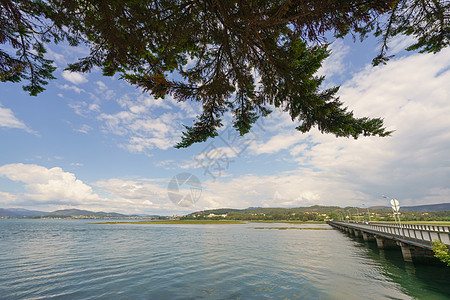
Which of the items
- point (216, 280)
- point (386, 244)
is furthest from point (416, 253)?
point (216, 280)

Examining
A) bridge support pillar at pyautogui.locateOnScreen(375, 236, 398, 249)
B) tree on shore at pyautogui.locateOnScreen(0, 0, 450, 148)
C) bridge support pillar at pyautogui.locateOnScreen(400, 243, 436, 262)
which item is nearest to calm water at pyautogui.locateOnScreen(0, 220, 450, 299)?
bridge support pillar at pyautogui.locateOnScreen(400, 243, 436, 262)

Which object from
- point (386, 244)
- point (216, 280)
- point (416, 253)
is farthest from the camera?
point (386, 244)

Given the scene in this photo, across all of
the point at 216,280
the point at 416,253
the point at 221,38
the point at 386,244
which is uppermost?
the point at 221,38

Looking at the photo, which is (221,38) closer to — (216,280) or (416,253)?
(216,280)

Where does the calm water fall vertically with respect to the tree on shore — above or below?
below

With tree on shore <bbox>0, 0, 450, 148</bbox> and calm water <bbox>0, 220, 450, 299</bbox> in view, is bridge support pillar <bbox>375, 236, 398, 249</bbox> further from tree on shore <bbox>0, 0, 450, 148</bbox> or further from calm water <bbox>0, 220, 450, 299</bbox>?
tree on shore <bbox>0, 0, 450, 148</bbox>

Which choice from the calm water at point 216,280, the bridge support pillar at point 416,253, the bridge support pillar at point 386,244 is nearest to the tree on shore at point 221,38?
the calm water at point 216,280

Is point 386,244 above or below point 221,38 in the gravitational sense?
below

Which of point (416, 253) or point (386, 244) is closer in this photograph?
point (416, 253)

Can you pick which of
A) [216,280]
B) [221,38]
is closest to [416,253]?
[216,280]

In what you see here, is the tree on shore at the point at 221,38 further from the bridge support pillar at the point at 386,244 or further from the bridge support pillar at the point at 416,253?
the bridge support pillar at the point at 386,244

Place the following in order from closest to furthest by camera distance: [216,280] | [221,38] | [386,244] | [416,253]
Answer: [221,38] → [216,280] → [416,253] → [386,244]

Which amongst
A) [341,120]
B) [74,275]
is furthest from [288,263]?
[74,275]

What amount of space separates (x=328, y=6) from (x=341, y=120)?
364cm
